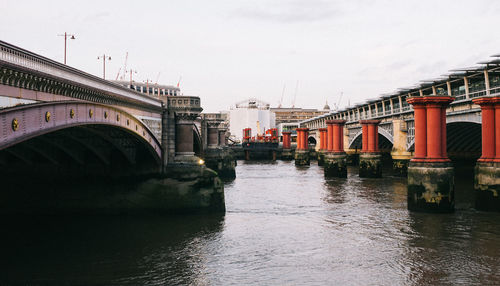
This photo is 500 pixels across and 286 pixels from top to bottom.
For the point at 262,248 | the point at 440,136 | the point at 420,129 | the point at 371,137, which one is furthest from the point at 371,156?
the point at 262,248

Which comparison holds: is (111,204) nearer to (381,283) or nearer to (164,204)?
(164,204)

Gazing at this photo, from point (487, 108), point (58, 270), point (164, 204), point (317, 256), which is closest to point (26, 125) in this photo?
point (58, 270)

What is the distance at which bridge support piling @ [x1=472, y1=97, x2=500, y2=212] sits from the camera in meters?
27.2

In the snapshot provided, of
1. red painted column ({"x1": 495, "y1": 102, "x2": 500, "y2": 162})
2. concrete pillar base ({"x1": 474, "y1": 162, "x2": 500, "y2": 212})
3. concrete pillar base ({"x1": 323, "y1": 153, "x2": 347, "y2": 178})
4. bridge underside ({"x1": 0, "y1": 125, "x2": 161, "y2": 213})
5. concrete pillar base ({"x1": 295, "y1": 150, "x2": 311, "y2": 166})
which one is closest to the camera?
concrete pillar base ({"x1": 474, "y1": 162, "x2": 500, "y2": 212})

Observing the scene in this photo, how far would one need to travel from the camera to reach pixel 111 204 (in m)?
28.5

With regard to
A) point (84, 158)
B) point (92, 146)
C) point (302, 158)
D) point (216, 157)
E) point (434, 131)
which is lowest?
point (302, 158)

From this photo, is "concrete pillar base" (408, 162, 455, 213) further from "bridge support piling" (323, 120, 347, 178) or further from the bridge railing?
"bridge support piling" (323, 120, 347, 178)

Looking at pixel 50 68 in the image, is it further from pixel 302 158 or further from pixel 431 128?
pixel 302 158

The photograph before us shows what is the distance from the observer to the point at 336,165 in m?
56.9

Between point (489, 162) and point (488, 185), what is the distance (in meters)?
1.27

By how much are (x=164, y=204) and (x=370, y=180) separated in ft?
93.7


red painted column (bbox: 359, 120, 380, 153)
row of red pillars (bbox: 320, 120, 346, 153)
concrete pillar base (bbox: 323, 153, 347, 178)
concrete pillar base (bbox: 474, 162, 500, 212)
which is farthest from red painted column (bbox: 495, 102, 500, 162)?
row of red pillars (bbox: 320, 120, 346, 153)

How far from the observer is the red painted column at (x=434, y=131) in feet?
92.5

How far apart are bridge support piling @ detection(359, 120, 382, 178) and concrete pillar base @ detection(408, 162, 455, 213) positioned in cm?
2507
